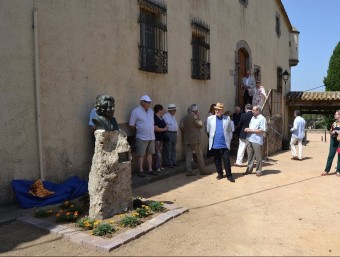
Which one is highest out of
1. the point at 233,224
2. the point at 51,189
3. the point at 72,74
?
the point at 72,74

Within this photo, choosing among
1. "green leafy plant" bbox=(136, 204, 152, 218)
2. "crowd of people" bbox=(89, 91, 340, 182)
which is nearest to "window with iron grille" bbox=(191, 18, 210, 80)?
"crowd of people" bbox=(89, 91, 340, 182)

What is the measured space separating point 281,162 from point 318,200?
465cm

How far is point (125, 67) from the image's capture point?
7.30m

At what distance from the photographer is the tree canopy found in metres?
31.8

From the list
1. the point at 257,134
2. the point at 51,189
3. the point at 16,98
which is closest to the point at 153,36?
the point at 257,134

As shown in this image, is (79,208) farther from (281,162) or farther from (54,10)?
(281,162)

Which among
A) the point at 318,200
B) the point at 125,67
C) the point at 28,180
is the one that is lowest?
the point at 318,200

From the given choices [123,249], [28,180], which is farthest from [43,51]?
[123,249]

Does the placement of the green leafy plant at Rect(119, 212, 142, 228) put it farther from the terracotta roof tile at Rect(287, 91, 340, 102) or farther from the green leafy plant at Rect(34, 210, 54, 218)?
the terracotta roof tile at Rect(287, 91, 340, 102)

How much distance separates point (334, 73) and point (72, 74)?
31.8m

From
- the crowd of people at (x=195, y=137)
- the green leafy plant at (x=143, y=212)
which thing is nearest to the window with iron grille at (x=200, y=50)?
the crowd of people at (x=195, y=137)

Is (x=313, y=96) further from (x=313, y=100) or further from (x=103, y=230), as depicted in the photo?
(x=103, y=230)

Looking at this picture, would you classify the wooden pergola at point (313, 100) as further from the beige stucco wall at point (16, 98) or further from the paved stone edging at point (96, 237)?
the beige stucco wall at point (16, 98)

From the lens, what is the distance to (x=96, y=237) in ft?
12.8
